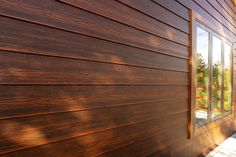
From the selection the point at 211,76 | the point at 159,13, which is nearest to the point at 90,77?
the point at 159,13

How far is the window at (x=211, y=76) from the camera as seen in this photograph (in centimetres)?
388

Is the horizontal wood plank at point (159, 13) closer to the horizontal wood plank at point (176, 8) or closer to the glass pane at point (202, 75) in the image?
the horizontal wood plank at point (176, 8)

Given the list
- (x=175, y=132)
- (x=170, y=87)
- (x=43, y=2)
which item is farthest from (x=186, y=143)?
(x=43, y=2)

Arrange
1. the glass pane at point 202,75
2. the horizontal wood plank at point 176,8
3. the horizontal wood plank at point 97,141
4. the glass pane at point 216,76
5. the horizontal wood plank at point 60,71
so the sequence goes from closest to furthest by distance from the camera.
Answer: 1. the horizontal wood plank at point 60,71
2. the horizontal wood plank at point 97,141
3. the horizontal wood plank at point 176,8
4. the glass pane at point 202,75
5. the glass pane at point 216,76

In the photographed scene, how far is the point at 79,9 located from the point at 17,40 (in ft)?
1.63

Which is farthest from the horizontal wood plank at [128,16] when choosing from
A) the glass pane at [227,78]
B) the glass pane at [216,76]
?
the glass pane at [227,78]

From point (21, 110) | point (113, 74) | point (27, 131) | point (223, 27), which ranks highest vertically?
→ point (223, 27)

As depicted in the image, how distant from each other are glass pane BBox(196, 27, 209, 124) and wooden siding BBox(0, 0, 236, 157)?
0.76 m

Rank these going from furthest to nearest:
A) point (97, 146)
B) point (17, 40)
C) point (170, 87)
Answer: point (170, 87)
point (97, 146)
point (17, 40)

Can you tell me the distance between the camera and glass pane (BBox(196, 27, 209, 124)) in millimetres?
3838

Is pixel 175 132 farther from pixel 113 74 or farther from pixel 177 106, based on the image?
pixel 113 74

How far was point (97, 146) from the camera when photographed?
6.22ft

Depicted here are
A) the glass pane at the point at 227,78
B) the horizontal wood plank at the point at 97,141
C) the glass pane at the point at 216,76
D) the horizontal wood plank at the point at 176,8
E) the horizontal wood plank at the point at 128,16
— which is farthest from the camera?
the glass pane at the point at 227,78

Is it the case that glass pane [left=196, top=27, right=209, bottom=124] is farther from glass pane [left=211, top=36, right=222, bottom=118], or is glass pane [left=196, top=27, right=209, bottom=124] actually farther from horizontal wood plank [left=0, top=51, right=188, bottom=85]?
horizontal wood plank [left=0, top=51, right=188, bottom=85]
